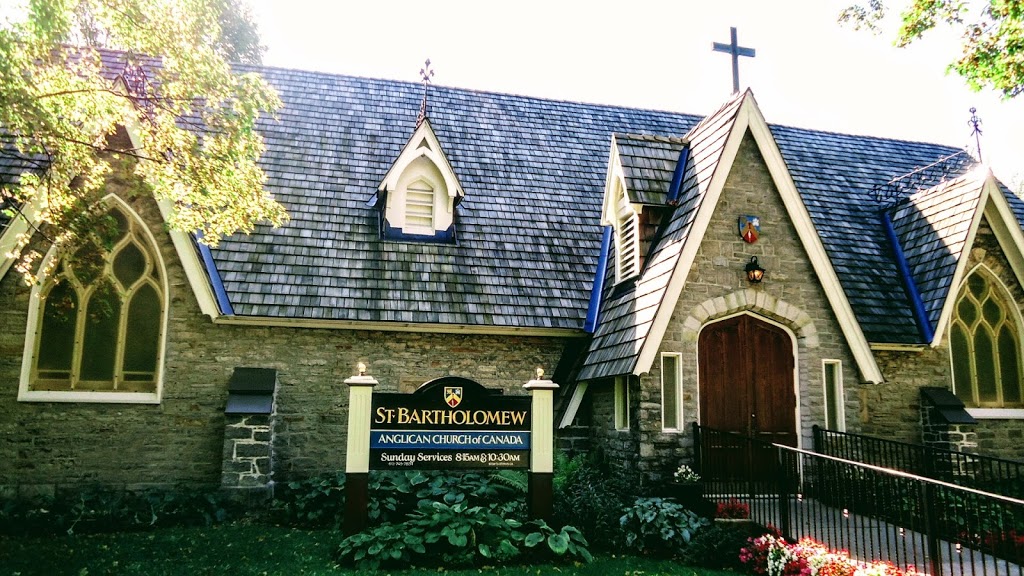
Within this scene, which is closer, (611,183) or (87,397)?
(87,397)

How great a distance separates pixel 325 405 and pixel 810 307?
7.75 m

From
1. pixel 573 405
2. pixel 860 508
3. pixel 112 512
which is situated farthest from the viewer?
pixel 573 405

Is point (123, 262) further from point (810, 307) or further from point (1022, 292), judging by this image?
point (1022, 292)

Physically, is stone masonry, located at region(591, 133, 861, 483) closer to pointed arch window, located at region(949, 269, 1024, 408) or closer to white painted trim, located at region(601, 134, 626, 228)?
white painted trim, located at region(601, 134, 626, 228)

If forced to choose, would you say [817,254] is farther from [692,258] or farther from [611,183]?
[611,183]

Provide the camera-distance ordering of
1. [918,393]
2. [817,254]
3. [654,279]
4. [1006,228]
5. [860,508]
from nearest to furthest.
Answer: [860,508] < [654,279] < [817,254] < [918,393] < [1006,228]

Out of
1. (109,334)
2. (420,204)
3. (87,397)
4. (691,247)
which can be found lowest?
(87,397)

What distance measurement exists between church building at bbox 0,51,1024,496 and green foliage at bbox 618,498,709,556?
1067 millimetres

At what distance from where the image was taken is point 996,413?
12.7 meters

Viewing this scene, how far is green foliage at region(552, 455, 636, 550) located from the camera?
8773 millimetres

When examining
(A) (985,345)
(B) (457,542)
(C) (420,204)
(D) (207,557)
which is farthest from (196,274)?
(A) (985,345)

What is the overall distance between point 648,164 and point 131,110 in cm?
769

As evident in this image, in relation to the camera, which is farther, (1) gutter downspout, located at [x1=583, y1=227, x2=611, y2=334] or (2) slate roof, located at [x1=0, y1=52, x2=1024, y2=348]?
(1) gutter downspout, located at [x1=583, y1=227, x2=611, y2=334]

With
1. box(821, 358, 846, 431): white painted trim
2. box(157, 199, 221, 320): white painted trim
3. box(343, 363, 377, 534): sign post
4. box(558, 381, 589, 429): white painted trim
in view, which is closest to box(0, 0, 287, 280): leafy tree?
box(157, 199, 221, 320): white painted trim
